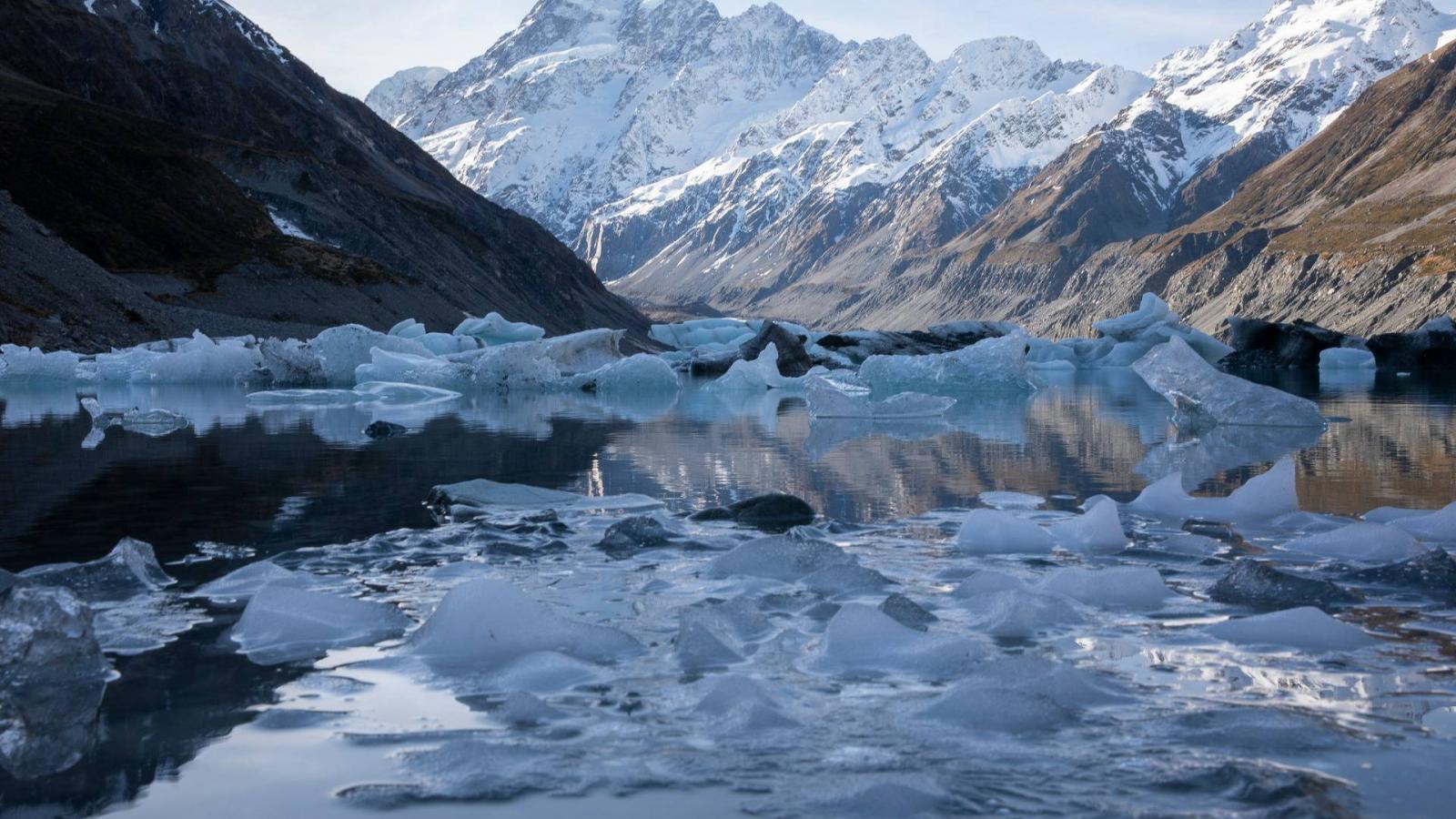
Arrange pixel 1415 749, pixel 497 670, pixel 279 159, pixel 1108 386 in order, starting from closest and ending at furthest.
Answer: pixel 1415 749 < pixel 497 670 < pixel 1108 386 < pixel 279 159

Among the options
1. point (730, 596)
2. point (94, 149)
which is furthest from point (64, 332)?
point (730, 596)

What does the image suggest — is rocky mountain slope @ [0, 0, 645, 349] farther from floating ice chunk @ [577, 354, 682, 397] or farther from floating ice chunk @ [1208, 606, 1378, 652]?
floating ice chunk @ [1208, 606, 1378, 652]

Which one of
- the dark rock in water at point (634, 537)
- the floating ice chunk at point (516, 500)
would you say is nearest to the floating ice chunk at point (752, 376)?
the floating ice chunk at point (516, 500)

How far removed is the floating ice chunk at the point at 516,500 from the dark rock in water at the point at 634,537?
132 cm

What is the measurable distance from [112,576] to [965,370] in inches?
1042

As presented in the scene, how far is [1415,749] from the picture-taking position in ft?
11.5

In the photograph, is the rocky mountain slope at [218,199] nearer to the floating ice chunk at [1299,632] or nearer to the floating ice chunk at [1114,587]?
the floating ice chunk at [1114,587]

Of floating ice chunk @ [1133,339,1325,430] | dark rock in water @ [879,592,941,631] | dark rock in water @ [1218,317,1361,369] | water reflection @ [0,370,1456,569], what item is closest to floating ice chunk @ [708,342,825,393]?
water reflection @ [0,370,1456,569]

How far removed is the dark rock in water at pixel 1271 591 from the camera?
213 inches

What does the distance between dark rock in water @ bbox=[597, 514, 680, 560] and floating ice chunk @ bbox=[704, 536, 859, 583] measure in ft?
2.46

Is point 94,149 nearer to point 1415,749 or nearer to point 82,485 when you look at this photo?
point 82,485

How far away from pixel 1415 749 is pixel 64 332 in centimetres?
4365

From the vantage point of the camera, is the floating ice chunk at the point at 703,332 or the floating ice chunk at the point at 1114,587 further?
the floating ice chunk at the point at 703,332

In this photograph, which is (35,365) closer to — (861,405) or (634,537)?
(861,405)
